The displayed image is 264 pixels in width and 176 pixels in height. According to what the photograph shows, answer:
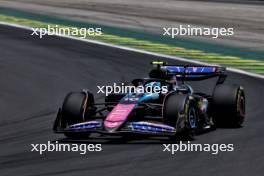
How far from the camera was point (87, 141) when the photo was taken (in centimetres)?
1551

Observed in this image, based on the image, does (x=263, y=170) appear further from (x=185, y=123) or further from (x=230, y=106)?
(x=230, y=106)

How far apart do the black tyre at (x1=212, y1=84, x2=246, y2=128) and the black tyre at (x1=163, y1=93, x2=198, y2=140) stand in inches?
55.1

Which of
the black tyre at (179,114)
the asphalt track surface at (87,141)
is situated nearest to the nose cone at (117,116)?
the asphalt track surface at (87,141)

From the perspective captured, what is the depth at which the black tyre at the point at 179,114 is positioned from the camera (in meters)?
15.2

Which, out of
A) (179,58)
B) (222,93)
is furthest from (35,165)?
(179,58)

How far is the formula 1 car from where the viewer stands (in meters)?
15.3

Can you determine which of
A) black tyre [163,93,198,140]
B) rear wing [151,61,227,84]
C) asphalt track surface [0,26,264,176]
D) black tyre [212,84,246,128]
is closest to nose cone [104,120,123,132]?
asphalt track surface [0,26,264,176]

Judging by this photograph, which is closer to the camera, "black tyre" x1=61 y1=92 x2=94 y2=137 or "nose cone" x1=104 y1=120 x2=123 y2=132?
"nose cone" x1=104 y1=120 x2=123 y2=132

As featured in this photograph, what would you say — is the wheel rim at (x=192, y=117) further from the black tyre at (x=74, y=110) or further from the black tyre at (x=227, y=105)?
the black tyre at (x=74, y=110)

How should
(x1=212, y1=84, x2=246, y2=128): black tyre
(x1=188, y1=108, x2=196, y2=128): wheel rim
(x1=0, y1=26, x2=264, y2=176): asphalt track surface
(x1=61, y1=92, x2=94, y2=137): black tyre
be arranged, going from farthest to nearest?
1. (x1=212, y1=84, x2=246, y2=128): black tyre
2. (x1=61, y1=92, x2=94, y2=137): black tyre
3. (x1=188, y1=108, x2=196, y2=128): wheel rim
4. (x1=0, y1=26, x2=264, y2=176): asphalt track surface

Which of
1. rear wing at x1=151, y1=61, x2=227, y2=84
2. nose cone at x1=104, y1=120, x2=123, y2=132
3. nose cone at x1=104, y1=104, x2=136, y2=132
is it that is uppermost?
rear wing at x1=151, y1=61, x2=227, y2=84

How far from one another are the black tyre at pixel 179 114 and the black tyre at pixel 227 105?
1.40 meters

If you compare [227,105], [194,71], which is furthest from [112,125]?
[194,71]

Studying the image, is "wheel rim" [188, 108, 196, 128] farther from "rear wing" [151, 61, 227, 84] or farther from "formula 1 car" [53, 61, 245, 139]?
"rear wing" [151, 61, 227, 84]
